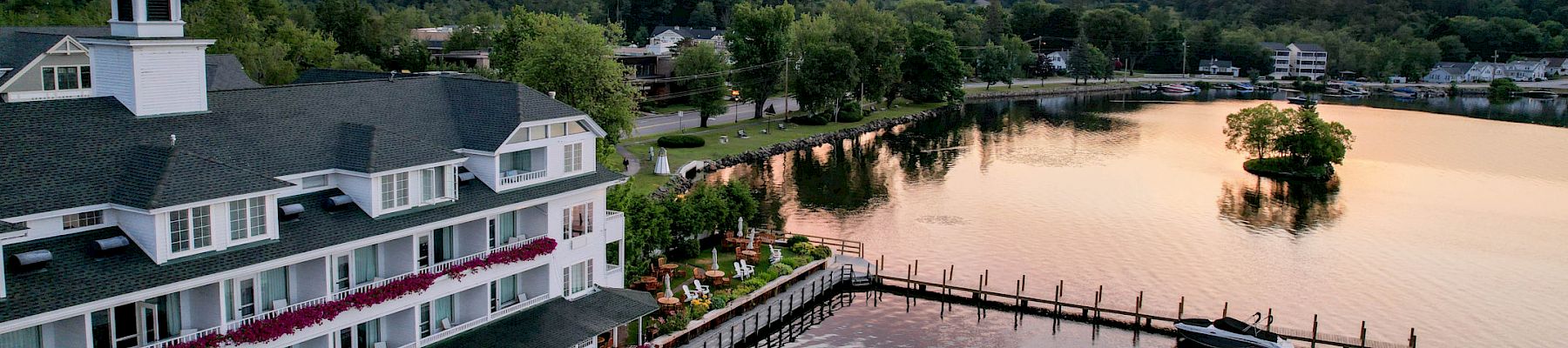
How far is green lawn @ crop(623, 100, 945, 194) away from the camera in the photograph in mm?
70938

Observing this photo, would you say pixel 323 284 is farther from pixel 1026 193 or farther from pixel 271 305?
pixel 1026 193

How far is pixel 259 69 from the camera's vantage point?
69875mm

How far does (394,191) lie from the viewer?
29562 mm

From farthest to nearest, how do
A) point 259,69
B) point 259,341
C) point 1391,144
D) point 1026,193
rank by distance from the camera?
A: point 1391,144
point 1026,193
point 259,69
point 259,341

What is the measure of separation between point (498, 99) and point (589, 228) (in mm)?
4981

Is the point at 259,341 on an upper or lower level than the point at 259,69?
lower

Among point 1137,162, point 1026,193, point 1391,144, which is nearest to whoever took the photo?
point 1026,193

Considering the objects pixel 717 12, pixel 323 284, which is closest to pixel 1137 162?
pixel 323 284

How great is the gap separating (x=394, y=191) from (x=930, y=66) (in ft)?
343

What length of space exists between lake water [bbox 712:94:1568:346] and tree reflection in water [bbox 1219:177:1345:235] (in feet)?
0.77

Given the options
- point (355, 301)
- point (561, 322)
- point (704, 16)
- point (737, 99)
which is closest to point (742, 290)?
point (561, 322)

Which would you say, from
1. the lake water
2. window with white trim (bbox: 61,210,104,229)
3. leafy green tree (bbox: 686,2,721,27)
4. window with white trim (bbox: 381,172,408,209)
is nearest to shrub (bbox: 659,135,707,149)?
the lake water

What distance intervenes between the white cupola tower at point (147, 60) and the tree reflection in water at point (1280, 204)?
5473cm

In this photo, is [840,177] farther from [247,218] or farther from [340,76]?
[247,218]
